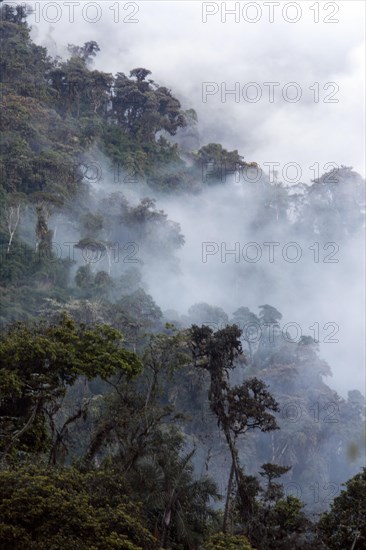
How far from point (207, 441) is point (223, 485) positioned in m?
3.43

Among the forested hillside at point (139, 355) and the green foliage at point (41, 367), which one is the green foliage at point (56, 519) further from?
the green foliage at point (41, 367)

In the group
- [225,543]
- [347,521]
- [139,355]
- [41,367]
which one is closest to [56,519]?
[225,543]

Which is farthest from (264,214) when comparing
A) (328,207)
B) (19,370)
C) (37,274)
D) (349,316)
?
(19,370)

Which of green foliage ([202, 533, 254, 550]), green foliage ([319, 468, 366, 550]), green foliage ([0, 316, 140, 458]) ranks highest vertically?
green foliage ([0, 316, 140, 458])

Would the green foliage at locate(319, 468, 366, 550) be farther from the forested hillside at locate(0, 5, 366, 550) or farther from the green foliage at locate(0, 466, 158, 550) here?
the green foliage at locate(0, 466, 158, 550)

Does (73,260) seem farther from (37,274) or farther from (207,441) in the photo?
(207,441)

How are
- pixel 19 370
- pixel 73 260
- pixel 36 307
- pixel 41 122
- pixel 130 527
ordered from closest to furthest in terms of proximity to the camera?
pixel 130 527 < pixel 19 370 < pixel 36 307 < pixel 73 260 < pixel 41 122

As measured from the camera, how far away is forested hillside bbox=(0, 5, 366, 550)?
15.2m

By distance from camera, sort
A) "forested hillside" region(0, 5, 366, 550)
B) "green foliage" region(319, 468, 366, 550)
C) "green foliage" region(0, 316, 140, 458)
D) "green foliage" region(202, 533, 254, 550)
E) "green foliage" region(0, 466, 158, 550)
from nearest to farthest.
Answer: "green foliage" region(0, 466, 158, 550) < "green foliage" region(202, 533, 254, 550) < "green foliage" region(319, 468, 366, 550) < "forested hillside" region(0, 5, 366, 550) < "green foliage" region(0, 316, 140, 458)

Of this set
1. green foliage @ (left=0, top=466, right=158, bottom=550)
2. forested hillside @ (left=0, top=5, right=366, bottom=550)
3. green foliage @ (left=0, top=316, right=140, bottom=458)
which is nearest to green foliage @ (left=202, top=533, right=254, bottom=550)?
forested hillside @ (left=0, top=5, right=366, bottom=550)

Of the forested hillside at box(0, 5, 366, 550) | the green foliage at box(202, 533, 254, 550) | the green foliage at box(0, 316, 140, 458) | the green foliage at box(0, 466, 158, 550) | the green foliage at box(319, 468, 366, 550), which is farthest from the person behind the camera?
the green foliage at box(0, 316, 140, 458)

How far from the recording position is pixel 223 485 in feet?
138

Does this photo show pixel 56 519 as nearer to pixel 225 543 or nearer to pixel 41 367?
pixel 225 543

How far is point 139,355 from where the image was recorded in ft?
113
